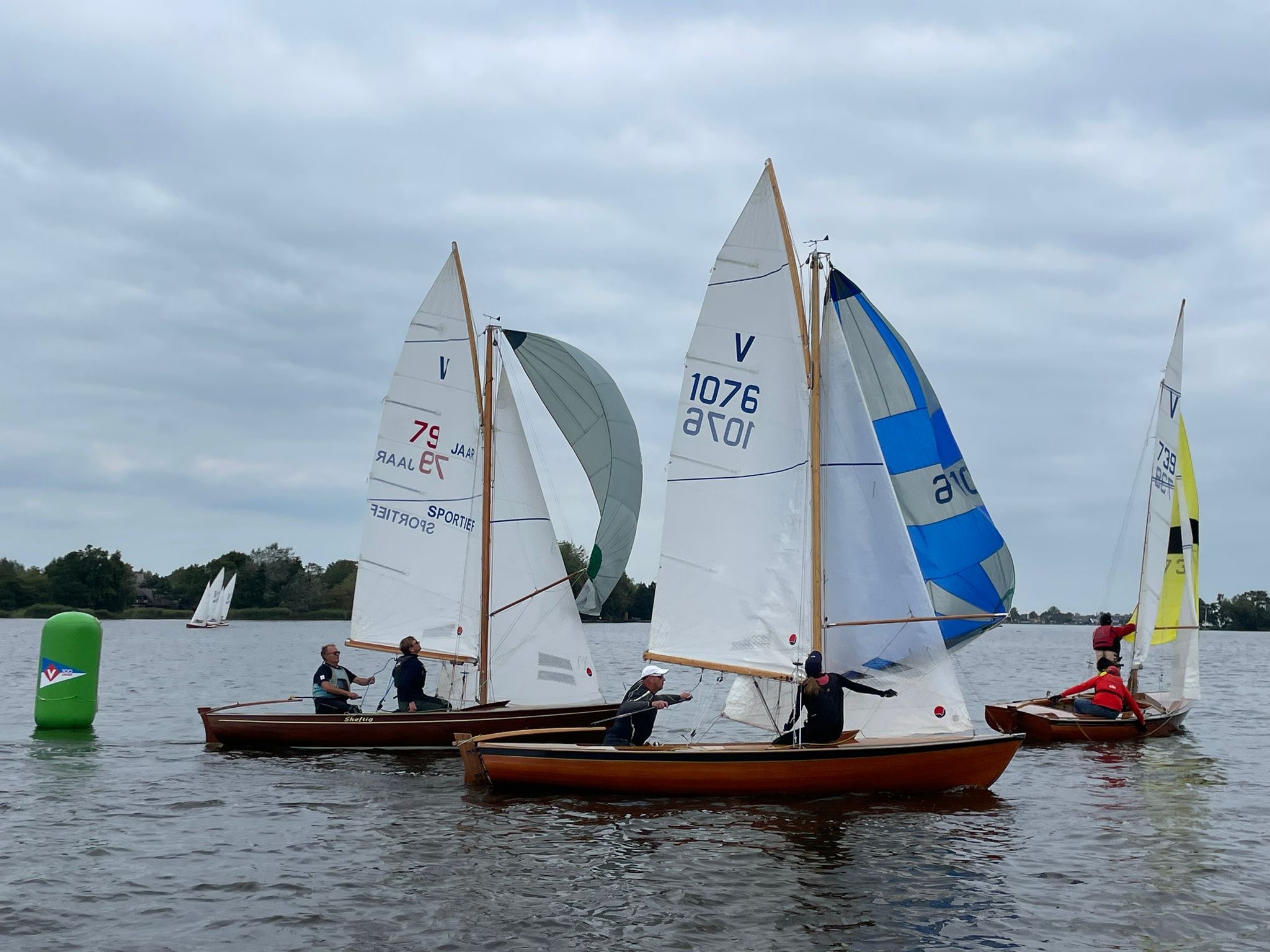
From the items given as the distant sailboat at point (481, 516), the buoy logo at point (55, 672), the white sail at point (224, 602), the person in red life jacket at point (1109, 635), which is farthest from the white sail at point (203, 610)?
the person in red life jacket at point (1109, 635)

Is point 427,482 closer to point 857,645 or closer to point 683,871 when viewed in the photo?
point 857,645

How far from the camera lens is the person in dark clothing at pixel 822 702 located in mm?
14703

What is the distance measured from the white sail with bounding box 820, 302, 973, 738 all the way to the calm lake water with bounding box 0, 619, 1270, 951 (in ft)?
3.99

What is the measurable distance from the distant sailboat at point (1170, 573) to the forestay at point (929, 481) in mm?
6195

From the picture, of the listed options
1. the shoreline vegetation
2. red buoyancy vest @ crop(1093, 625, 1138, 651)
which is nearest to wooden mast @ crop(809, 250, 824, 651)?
red buoyancy vest @ crop(1093, 625, 1138, 651)

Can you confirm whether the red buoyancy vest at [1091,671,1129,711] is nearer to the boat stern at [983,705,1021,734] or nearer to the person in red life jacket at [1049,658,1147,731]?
the person in red life jacket at [1049,658,1147,731]

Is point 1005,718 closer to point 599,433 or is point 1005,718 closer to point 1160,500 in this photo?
point 1160,500

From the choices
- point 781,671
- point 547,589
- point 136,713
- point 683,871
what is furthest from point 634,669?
point 683,871

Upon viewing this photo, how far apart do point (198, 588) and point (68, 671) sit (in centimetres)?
12835

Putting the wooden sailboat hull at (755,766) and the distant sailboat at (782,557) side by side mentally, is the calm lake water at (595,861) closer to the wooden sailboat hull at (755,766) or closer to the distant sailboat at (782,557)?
the wooden sailboat hull at (755,766)

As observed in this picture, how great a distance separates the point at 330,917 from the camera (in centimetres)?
993

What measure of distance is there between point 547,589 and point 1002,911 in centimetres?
1204

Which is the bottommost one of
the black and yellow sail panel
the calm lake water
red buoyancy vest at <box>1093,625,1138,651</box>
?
the calm lake water

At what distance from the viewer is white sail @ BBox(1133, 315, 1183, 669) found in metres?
24.4
